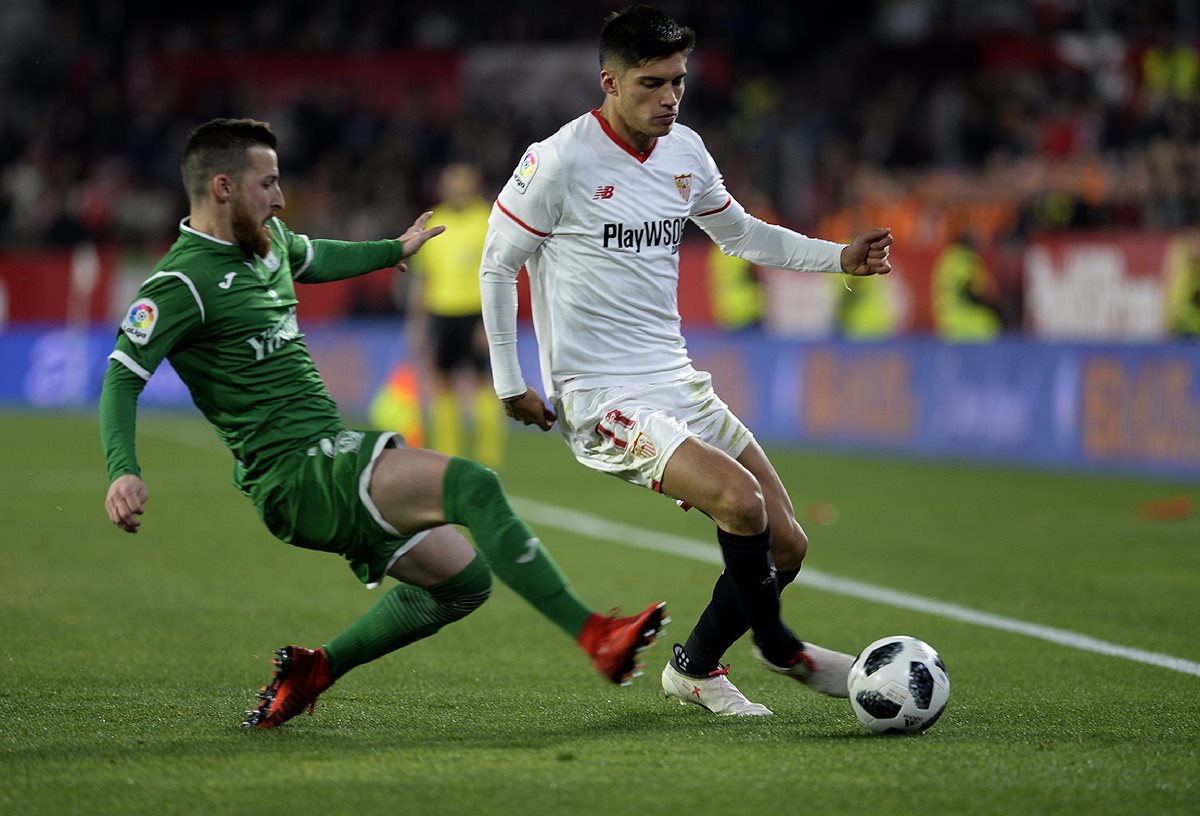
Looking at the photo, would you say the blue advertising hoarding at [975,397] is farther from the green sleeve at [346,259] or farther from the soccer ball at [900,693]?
the green sleeve at [346,259]

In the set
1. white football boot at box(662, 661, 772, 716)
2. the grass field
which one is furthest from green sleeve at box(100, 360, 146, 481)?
white football boot at box(662, 661, 772, 716)

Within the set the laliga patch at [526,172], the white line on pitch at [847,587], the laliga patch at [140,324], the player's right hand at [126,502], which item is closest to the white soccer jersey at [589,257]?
the laliga patch at [526,172]

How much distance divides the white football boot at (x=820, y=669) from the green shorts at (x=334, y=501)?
130cm

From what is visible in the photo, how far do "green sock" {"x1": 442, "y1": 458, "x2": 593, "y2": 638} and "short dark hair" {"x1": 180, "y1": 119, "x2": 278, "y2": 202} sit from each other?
1111 millimetres

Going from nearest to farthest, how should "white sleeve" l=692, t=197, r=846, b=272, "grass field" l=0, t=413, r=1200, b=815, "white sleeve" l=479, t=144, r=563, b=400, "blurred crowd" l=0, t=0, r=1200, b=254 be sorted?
"grass field" l=0, t=413, r=1200, b=815, "white sleeve" l=479, t=144, r=563, b=400, "white sleeve" l=692, t=197, r=846, b=272, "blurred crowd" l=0, t=0, r=1200, b=254

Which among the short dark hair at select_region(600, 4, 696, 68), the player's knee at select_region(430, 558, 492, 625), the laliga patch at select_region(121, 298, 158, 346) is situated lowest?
the player's knee at select_region(430, 558, 492, 625)

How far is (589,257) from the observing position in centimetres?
540

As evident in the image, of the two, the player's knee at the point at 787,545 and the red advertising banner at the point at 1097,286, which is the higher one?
the red advertising banner at the point at 1097,286

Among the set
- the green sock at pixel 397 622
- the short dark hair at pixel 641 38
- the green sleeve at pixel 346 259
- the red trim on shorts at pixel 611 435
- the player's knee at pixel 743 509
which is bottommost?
the green sock at pixel 397 622

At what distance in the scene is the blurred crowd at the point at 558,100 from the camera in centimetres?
2050

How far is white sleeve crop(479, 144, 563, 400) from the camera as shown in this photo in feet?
17.5

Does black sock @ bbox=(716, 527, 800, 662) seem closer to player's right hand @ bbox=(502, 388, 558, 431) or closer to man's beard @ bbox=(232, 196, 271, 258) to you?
player's right hand @ bbox=(502, 388, 558, 431)

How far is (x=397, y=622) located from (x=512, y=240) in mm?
1220

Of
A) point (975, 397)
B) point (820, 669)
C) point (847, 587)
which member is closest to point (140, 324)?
point (820, 669)
